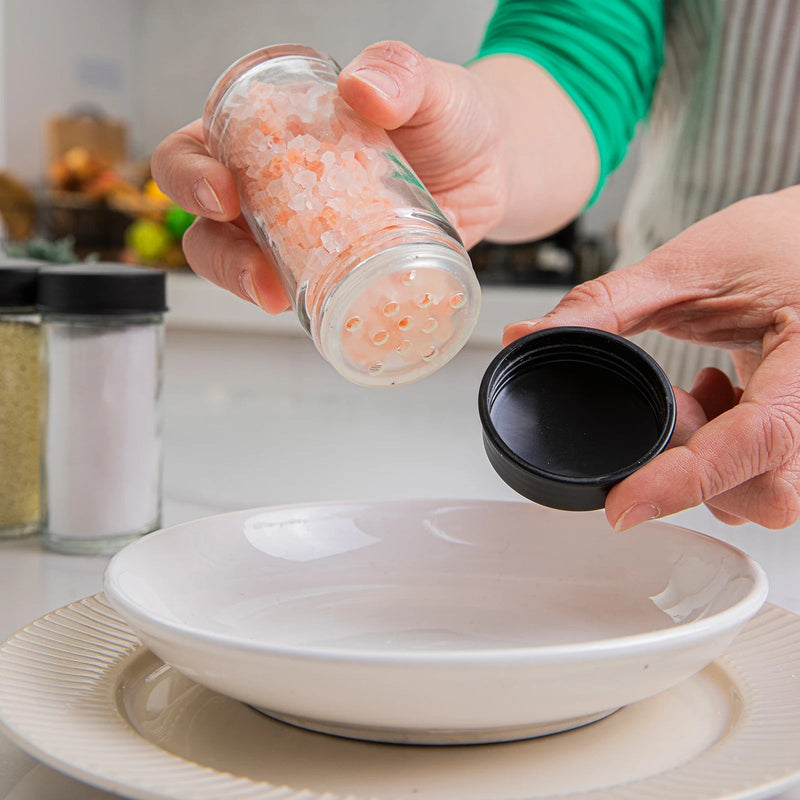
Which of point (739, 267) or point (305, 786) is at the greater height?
point (739, 267)

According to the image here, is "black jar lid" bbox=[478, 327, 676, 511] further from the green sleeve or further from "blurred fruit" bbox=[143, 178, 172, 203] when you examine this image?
"blurred fruit" bbox=[143, 178, 172, 203]

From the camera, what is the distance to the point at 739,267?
2.05ft

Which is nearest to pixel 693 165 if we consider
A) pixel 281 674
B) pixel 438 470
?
pixel 438 470

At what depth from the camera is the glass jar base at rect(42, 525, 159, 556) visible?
74 centimetres

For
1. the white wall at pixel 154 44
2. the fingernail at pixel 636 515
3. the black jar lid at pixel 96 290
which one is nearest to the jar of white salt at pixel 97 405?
the black jar lid at pixel 96 290

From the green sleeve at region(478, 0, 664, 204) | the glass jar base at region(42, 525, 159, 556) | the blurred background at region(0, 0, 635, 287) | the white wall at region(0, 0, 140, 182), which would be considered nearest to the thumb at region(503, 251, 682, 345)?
the glass jar base at region(42, 525, 159, 556)

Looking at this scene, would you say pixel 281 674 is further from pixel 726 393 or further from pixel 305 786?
pixel 726 393

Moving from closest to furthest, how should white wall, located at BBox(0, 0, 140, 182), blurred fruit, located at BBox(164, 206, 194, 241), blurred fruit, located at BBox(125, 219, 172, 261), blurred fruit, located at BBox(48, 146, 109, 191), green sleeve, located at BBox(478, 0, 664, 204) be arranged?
green sleeve, located at BBox(478, 0, 664, 204) → blurred fruit, located at BBox(164, 206, 194, 241) → blurred fruit, located at BBox(125, 219, 172, 261) → blurred fruit, located at BBox(48, 146, 109, 191) → white wall, located at BBox(0, 0, 140, 182)

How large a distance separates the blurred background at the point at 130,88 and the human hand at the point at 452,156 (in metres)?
1.47

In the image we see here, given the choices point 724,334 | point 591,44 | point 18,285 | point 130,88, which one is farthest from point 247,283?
point 130,88

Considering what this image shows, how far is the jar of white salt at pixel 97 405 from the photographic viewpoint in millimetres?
720

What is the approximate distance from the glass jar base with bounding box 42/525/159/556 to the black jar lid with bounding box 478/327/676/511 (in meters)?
0.34

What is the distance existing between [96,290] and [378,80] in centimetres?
27

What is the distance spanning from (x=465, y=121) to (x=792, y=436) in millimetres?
365
